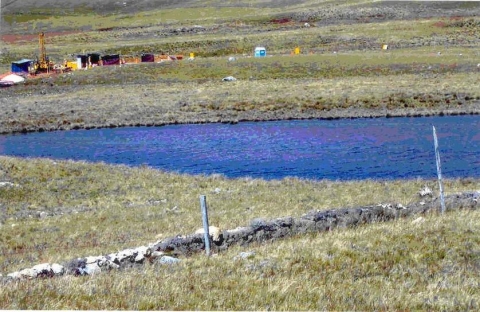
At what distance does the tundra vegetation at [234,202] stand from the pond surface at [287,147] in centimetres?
327

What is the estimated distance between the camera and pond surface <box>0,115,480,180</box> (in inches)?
1374

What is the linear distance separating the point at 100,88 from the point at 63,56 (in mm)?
40756

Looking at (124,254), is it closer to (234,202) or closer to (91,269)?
(91,269)

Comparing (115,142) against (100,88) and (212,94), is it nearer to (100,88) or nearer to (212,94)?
(212,94)

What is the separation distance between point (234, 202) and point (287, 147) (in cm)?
1735

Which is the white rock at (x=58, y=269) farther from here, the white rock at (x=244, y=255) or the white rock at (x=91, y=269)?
the white rock at (x=244, y=255)

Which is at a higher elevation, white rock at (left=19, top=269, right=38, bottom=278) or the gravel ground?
white rock at (left=19, top=269, right=38, bottom=278)

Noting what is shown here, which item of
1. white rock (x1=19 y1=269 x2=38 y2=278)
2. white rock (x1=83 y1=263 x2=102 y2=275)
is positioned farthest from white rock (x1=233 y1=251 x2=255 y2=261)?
white rock (x1=19 y1=269 x2=38 y2=278)

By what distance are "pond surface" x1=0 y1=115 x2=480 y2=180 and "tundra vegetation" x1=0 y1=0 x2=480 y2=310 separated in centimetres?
327

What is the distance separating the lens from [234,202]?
83.0ft

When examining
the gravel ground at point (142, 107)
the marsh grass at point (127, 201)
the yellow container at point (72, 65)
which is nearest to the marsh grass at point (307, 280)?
the marsh grass at point (127, 201)

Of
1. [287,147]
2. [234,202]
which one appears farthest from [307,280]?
[287,147]

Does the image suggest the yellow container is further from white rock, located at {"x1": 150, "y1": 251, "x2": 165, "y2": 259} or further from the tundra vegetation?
white rock, located at {"x1": 150, "y1": 251, "x2": 165, "y2": 259}

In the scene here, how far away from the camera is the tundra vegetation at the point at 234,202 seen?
10.4m
